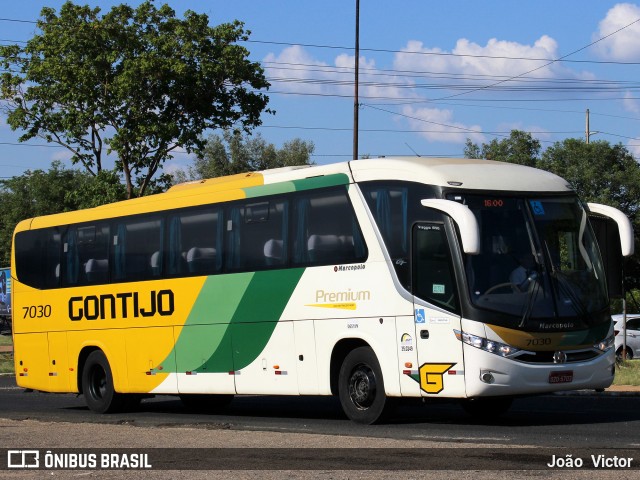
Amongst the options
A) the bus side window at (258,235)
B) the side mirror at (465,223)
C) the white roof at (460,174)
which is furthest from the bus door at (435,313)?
the bus side window at (258,235)

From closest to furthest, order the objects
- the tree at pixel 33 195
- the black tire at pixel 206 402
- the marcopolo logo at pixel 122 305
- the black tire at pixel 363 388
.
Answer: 1. the black tire at pixel 363 388
2. the marcopolo logo at pixel 122 305
3. the black tire at pixel 206 402
4. the tree at pixel 33 195

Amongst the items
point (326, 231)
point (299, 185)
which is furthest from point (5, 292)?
point (326, 231)

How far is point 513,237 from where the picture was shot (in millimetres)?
15094

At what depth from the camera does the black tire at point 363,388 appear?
1576 cm

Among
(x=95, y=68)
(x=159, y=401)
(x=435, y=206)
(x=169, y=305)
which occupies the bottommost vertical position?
(x=159, y=401)

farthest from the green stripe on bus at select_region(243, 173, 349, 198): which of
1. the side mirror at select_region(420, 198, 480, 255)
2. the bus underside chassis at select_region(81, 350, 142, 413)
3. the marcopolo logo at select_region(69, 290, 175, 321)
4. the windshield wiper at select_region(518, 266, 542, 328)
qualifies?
the bus underside chassis at select_region(81, 350, 142, 413)

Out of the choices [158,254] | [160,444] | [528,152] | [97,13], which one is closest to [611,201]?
[528,152]

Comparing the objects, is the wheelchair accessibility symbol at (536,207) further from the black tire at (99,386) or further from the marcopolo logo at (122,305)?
the black tire at (99,386)

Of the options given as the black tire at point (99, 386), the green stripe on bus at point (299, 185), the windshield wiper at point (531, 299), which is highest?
the green stripe on bus at point (299, 185)

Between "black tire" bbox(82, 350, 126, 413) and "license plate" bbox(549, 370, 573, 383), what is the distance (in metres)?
9.18

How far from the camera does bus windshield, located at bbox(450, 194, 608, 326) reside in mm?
14773

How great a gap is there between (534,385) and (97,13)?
88.8 feet

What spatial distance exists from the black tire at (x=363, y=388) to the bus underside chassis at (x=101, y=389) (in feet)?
20.7

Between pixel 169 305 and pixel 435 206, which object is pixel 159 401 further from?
pixel 435 206
